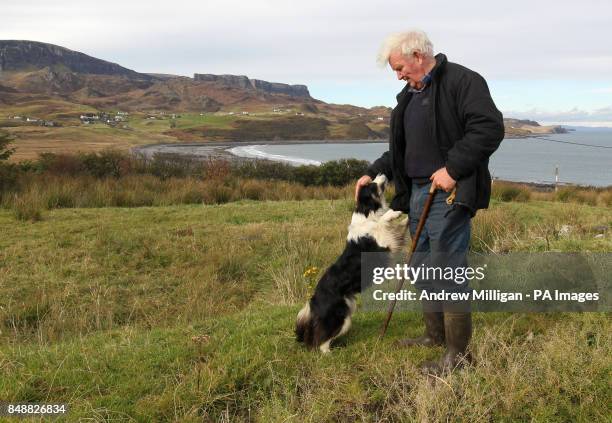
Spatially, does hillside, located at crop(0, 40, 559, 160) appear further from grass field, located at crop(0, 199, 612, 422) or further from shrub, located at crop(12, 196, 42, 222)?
grass field, located at crop(0, 199, 612, 422)

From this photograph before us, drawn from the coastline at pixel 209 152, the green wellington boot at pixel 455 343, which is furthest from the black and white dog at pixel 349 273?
the coastline at pixel 209 152

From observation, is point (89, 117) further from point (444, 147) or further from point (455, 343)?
point (455, 343)

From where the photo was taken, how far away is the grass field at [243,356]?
339 cm

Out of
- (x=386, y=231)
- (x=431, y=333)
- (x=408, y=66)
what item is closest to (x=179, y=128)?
(x=386, y=231)

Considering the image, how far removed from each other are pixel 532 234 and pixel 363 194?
473 centimetres

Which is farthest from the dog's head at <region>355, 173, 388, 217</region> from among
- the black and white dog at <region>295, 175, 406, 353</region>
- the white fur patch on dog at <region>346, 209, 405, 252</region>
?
the white fur patch on dog at <region>346, 209, 405, 252</region>

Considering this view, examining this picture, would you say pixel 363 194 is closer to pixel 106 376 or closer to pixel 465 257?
pixel 465 257

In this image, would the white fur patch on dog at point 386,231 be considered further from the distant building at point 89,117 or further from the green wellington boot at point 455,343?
the distant building at point 89,117

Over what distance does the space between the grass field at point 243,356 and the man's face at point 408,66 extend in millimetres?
2119

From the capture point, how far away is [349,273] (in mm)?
4289

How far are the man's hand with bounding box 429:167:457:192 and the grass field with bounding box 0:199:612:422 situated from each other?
1340mm

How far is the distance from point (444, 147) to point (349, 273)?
54.3 inches

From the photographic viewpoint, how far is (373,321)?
4.97m

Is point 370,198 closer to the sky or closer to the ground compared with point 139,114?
closer to the ground
